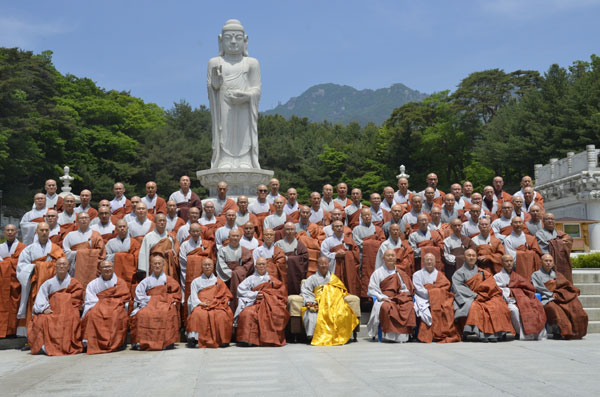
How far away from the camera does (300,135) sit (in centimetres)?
4569

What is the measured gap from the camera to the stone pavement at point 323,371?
Answer: 4.81m

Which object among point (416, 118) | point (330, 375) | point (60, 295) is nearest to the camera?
point (330, 375)

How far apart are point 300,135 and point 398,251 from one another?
37.5 metres

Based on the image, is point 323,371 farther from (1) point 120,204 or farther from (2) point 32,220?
(1) point 120,204

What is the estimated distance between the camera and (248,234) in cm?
883

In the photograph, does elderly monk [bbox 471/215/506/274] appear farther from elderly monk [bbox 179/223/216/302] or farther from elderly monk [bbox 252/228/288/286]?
elderly monk [bbox 179/223/216/302]

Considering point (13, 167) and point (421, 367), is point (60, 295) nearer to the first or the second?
point (421, 367)

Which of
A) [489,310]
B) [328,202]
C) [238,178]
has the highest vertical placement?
[238,178]

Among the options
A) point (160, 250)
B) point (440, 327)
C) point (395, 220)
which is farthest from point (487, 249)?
point (160, 250)

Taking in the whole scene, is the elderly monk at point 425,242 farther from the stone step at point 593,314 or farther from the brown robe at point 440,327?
the stone step at point 593,314

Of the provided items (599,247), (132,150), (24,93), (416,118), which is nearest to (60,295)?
(599,247)

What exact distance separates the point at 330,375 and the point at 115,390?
74.5 inches

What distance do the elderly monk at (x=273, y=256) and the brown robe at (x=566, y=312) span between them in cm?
364

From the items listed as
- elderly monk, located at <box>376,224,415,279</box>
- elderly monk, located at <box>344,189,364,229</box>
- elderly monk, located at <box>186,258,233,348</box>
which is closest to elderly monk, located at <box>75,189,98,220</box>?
elderly monk, located at <box>186,258,233,348</box>
